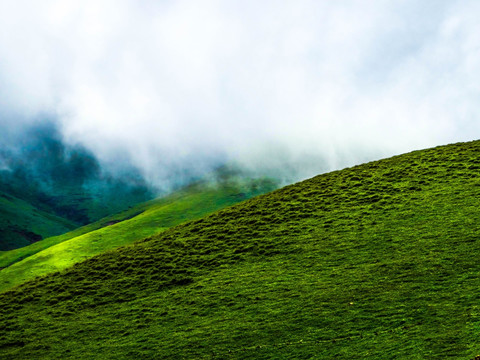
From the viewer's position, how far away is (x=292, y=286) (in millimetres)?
39844

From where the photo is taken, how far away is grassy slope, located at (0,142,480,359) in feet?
97.6

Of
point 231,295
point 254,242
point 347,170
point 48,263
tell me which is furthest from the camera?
point 48,263

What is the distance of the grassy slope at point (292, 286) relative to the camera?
2975 centimetres

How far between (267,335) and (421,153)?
55.9 metres

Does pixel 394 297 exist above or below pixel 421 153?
below

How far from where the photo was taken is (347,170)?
77.4 metres

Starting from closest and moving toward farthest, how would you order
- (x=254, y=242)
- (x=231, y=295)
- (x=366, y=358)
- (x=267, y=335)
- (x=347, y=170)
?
(x=366, y=358) → (x=267, y=335) → (x=231, y=295) → (x=254, y=242) → (x=347, y=170)

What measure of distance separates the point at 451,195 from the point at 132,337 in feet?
132

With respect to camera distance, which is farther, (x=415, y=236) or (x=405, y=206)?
(x=405, y=206)

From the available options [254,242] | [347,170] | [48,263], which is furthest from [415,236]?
[48,263]

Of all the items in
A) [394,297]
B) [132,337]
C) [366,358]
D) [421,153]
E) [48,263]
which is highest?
[48,263]

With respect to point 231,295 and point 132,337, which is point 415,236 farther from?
point 132,337

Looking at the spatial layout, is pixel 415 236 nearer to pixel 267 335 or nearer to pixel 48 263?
pixel 267 335

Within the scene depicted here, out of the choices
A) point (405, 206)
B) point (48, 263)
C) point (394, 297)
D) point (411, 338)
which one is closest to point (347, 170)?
point (405, 206)
